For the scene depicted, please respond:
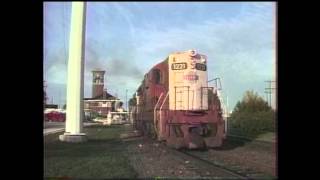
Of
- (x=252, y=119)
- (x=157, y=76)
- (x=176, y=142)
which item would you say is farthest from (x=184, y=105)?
(x=252, y=119)

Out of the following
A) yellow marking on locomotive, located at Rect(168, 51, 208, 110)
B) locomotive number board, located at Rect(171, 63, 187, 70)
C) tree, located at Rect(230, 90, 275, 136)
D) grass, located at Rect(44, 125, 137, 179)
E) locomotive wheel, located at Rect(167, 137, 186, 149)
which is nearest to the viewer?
grass, located at Rect(44, 125, 137, 179)

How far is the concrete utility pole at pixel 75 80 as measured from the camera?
47.7ft

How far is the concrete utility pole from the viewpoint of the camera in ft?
47.7

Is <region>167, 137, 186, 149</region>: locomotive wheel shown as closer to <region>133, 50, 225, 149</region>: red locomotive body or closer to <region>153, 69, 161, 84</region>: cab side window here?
<region>133, 50, 225, 149</region>: red locomotive body

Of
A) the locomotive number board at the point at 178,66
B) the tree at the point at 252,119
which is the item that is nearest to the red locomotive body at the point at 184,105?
the locomotive number board at the point at 178,66

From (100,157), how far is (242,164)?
144 inches

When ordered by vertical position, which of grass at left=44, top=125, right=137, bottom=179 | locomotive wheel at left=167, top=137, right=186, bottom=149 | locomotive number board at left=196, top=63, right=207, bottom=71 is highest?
locomotive number board at left=196, top=63, right=207, bottom=71

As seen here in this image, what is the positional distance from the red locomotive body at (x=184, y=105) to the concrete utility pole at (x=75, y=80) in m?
2.62

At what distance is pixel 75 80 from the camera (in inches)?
606

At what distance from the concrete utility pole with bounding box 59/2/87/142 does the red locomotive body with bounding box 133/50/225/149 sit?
2615 millimetres

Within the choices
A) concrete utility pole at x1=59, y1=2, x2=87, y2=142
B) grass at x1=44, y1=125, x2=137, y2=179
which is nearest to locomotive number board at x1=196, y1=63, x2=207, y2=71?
grass at x1=44, y1=125, x2=137, y2=179

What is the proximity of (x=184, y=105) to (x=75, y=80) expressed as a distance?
13.3ft

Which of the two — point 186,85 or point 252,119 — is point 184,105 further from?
point 252,119
